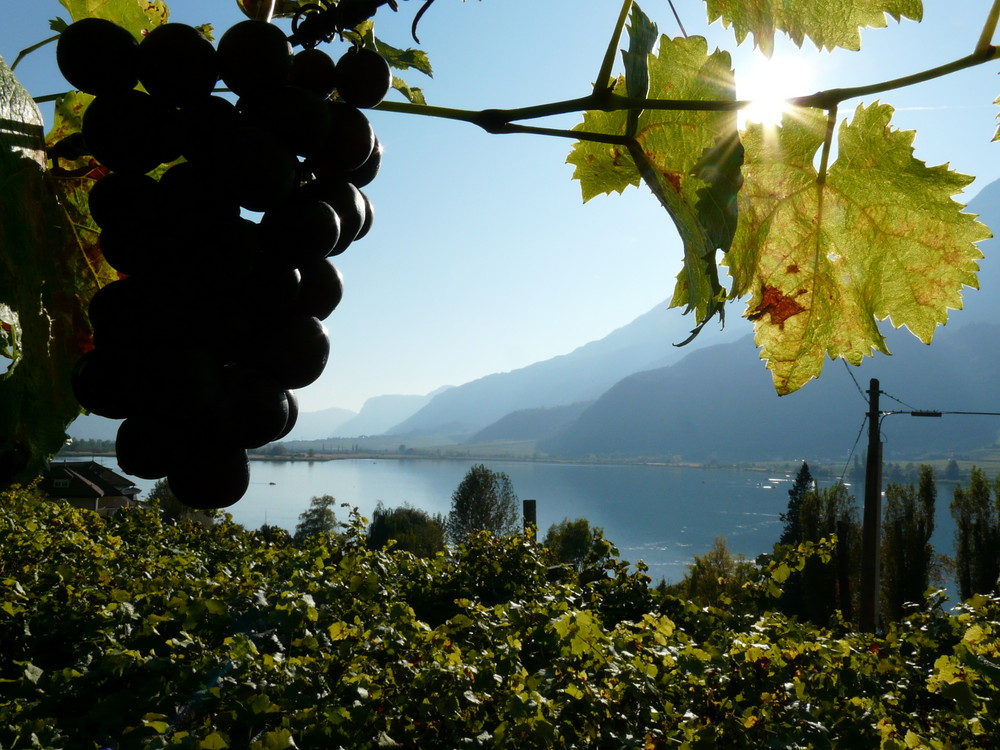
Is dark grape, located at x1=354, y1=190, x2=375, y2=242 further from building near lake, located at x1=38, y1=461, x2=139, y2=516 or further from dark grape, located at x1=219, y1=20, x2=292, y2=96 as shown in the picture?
building near lake, located at x1=38, y1=461, x2=139, y2=516

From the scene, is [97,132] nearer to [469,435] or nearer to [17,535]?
[17,535]

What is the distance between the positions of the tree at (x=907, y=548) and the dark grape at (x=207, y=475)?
31.9 meters

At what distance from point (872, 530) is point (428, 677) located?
1373 centimetres

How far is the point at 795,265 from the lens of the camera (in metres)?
0.85

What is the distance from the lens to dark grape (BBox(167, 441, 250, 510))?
1.72ft

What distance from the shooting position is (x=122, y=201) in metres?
0.50

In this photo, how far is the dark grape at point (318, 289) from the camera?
574mm

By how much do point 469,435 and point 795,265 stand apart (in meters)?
194

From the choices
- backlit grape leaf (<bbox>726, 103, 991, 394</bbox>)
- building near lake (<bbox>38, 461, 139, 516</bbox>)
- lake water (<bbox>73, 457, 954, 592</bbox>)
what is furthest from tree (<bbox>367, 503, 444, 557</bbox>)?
backlit grape leaf (<bbox>726, 103, 991, 394</bbox>)

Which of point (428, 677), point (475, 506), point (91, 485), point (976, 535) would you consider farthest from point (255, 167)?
point (475, 506)

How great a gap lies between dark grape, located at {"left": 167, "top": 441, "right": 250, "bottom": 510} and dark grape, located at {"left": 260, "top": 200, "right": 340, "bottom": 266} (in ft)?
0.50

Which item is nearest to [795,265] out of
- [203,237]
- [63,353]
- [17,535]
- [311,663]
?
[203,237]

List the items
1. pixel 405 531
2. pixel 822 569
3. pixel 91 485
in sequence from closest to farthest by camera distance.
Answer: pixel 91 485, pixel 822 569, pixel 405 531

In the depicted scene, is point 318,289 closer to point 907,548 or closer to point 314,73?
point 314,73
